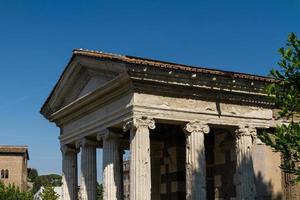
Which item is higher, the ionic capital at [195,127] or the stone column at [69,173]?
the ionic capital at [195,127]

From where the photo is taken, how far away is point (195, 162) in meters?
15.7

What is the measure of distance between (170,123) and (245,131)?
2508 mm

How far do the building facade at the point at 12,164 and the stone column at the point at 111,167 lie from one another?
54138 millimetres

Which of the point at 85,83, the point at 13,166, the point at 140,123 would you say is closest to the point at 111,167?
the point at 140,123

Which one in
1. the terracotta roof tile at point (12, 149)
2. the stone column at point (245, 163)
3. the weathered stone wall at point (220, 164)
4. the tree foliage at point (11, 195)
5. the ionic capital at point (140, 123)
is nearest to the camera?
the ionic capital at point (140, 123)

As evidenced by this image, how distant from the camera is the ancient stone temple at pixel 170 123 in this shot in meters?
15.1

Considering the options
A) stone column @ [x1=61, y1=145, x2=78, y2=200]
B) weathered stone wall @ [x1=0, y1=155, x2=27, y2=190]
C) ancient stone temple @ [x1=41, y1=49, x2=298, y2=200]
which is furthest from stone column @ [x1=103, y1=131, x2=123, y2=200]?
weathered stone wall @ [x1=0, y1=155, x2=27, y2=190]

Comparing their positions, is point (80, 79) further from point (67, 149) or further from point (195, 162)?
point (195, 162)

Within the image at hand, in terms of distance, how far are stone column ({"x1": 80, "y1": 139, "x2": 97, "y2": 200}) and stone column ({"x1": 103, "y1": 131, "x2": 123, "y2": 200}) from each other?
5.75 ft

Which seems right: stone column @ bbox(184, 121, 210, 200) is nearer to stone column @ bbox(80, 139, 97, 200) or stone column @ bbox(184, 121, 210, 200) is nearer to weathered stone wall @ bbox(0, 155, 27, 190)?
stone column @ bbox(80, 139, 97, 200)

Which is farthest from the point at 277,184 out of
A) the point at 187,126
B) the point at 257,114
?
the point at 187,126

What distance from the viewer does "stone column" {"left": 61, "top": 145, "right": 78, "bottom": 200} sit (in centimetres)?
2005

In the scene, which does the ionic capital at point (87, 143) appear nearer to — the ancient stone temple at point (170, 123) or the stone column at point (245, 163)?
the ancient stone temple at point (170, 123)

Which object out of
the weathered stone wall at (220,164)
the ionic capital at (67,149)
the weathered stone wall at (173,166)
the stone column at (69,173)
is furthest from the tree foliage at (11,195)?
the weathered stone wall at (220,164)
